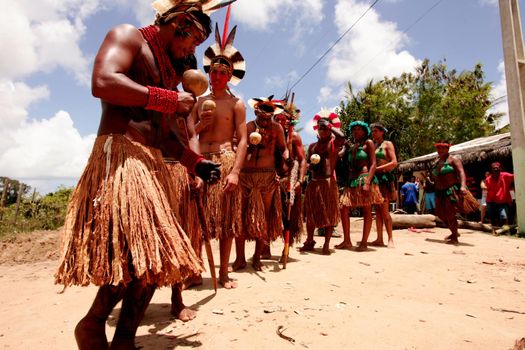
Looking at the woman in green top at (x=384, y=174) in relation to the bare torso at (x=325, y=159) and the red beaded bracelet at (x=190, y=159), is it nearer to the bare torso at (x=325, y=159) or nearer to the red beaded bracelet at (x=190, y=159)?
the bare torso at (x=325, y=159)

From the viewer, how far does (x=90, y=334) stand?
158 centimetres

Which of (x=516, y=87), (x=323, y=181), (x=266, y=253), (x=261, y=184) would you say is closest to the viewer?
(x=261, y=184)

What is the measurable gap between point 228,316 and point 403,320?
3.75ft

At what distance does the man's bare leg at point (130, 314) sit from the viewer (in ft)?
5.39

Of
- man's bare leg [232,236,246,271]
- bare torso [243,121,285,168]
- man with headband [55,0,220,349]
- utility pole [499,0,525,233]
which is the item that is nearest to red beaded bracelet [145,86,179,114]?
man with headband [55,0,220,349]

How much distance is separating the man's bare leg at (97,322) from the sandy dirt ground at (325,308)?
0.43 m

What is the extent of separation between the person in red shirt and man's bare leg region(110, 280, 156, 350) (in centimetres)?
950

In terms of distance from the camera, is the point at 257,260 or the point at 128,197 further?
the point at 257,260

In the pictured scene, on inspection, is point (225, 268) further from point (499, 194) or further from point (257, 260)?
point (499, 194)

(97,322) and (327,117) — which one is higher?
(327,117)

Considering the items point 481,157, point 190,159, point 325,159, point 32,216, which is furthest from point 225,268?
point 481,157

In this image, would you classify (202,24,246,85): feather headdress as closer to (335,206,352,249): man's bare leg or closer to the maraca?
the maraca

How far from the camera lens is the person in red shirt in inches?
347

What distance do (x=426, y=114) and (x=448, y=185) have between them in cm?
1931
